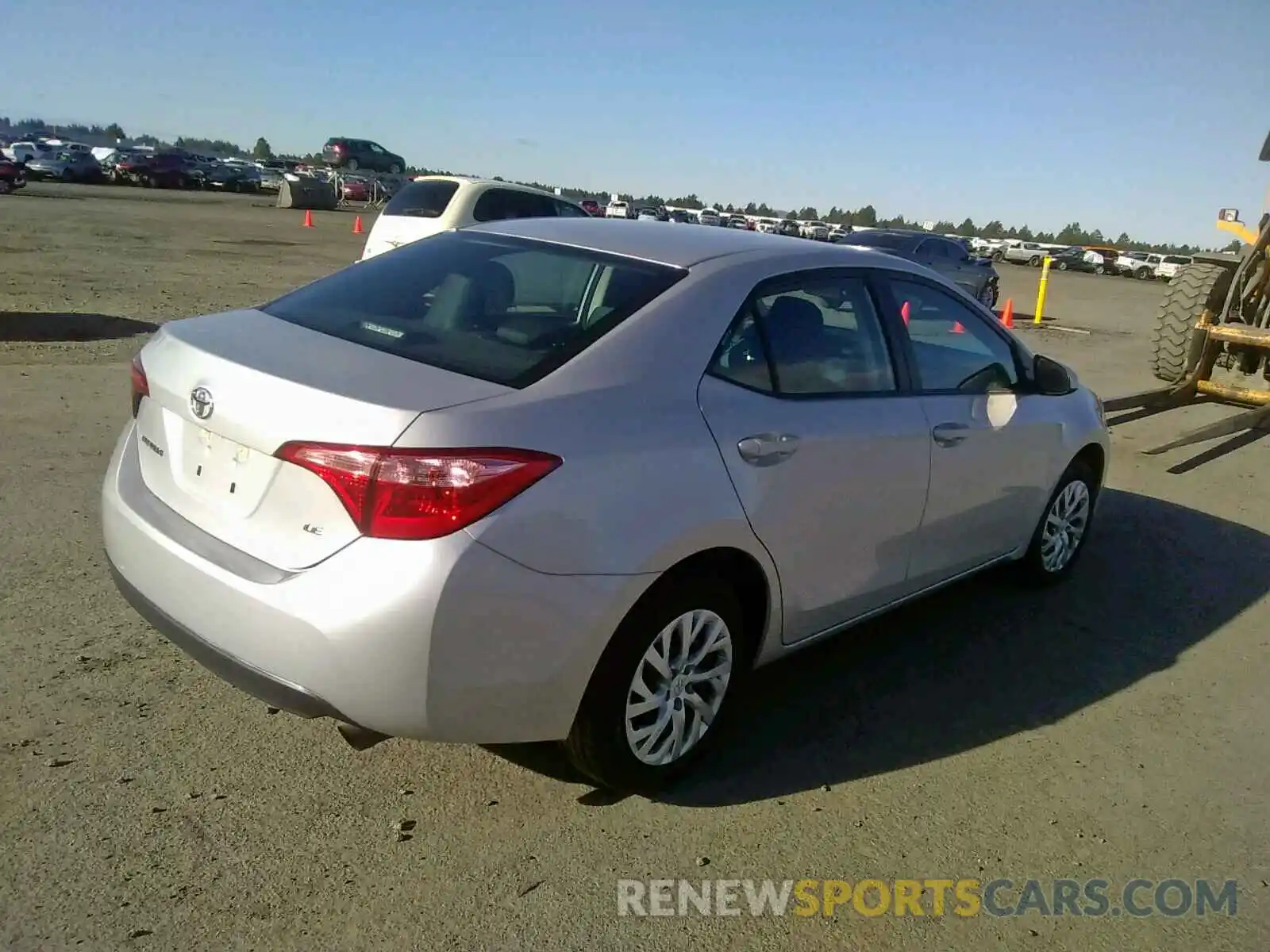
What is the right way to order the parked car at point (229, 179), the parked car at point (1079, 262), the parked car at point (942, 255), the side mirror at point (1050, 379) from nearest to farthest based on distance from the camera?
the side mirror at point (1050, 379), the parked car at point (942, 255), the parked car at point (229, 179), the parked car at point (1079, 262)

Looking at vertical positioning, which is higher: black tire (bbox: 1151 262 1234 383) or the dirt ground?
black tire (bbox: 1151 262 1234 383)

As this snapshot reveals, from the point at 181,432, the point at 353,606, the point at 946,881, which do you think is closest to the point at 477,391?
the point at 353,606

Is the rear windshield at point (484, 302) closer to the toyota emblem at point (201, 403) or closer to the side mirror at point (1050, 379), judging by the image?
the toyota emblem at point (201, 403)

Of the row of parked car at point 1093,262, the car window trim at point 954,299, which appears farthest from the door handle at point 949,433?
the row of parked car at point 1093,262

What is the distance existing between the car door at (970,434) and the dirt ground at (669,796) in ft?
1.67

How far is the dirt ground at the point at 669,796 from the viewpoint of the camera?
2701mm

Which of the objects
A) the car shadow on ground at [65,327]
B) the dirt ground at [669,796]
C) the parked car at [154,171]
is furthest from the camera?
the parked car at [154,171]

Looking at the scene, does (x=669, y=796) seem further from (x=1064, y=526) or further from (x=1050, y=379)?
(x=1064, y=526)

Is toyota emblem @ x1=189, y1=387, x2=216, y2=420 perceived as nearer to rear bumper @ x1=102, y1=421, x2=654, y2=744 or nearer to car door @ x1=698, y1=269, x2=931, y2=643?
rear bumper @ x1=102, y1=421, x2=654, y2=744

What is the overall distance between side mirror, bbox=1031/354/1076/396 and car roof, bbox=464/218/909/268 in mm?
1072

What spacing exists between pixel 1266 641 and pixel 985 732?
204 cm

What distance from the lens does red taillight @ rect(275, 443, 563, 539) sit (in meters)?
2.54

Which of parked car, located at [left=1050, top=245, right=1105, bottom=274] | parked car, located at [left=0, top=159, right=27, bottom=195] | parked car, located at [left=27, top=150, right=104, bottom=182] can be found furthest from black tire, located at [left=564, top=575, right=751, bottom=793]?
parked car, located at [left=1050, top=245, right=1105, bottom=274]

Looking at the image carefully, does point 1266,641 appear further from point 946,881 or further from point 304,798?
point 304,798
